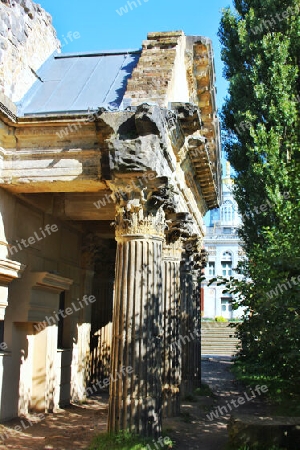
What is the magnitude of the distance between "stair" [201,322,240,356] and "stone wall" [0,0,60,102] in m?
→ 25.4

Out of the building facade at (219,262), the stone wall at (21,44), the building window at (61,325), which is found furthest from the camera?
the building facade at (219,262)

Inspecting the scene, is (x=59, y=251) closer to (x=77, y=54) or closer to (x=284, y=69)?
(x=77, y=54)

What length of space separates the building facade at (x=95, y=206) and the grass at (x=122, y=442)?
142mm

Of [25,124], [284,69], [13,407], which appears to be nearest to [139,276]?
[25,124]

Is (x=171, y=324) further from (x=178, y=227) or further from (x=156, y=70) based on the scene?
(x=156, y=70)

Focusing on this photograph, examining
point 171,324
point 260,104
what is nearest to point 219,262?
point 260,104

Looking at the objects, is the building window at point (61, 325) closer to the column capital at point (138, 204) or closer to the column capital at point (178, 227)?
the column capital at point (178, 227)

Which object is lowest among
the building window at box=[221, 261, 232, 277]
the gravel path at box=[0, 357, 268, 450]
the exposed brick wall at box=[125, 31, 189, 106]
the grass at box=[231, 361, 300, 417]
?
the gravel path at box=[0, 357, 268, 450]

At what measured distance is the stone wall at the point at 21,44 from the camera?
29.1 feet

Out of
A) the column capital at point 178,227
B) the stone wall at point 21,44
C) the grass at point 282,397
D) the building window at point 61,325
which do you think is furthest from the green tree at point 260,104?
the stone wall at point 21,44

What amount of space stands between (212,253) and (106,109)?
57.3 metres

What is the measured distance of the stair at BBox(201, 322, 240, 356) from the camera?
34.2 metres

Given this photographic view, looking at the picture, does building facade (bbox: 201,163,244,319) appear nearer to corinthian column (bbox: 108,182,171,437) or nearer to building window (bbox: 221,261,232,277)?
building window (bbox: 221,261,232,277)

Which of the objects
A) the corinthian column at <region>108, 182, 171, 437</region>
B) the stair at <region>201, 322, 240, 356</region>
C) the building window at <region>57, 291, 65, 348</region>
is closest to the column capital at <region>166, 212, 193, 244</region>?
the corinthian column at <region>108, 182, 171, 437</region>
